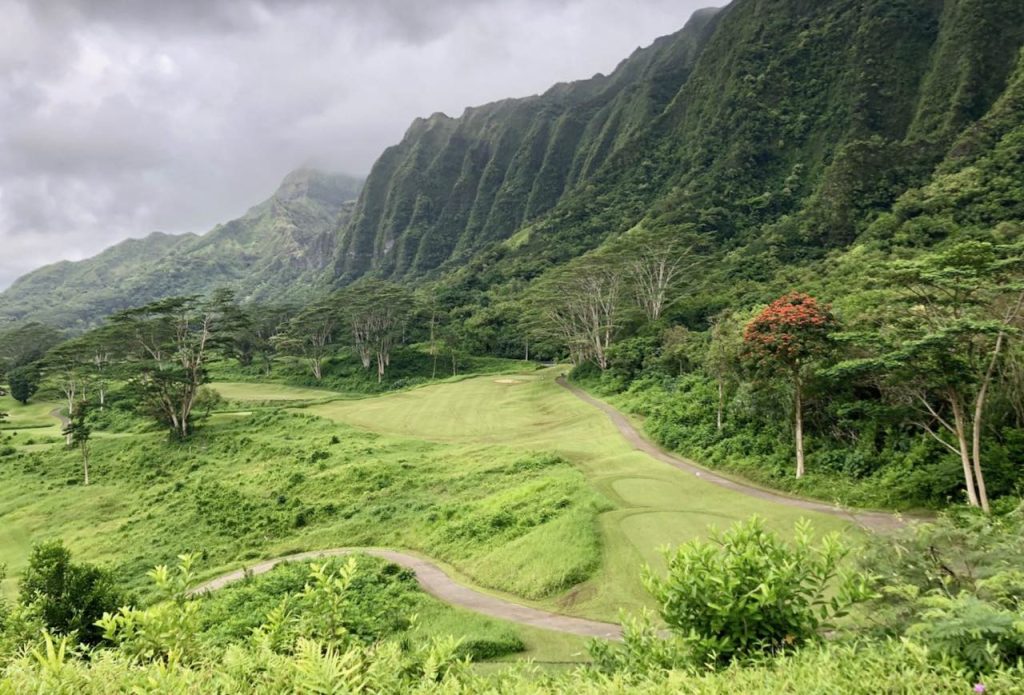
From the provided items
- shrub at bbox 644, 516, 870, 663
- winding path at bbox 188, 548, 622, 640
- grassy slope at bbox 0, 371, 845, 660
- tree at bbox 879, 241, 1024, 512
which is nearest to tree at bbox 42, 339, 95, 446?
grassy slope at bbox 0, 371, 845, 660

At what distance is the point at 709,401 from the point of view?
26.3 meters

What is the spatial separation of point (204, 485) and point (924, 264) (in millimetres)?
32734

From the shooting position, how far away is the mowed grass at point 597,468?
13.9 meters

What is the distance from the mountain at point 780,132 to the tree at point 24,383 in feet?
241

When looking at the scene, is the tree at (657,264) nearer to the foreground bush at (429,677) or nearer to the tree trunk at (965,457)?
the tree trunk at (965,457)

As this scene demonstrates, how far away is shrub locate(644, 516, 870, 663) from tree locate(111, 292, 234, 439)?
142 ft

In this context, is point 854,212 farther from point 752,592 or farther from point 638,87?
point 638,87

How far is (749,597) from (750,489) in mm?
15913

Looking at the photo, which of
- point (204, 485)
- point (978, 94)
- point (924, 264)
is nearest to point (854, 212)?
point (978, 94)

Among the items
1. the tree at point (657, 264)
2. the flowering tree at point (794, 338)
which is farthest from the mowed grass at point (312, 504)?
the tree at point (657, 264)

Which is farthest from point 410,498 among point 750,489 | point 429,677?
point 429,677

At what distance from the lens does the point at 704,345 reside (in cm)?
3300

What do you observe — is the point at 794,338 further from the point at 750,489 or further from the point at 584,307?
the point at 584,307

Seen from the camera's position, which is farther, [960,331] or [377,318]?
[377,318]
